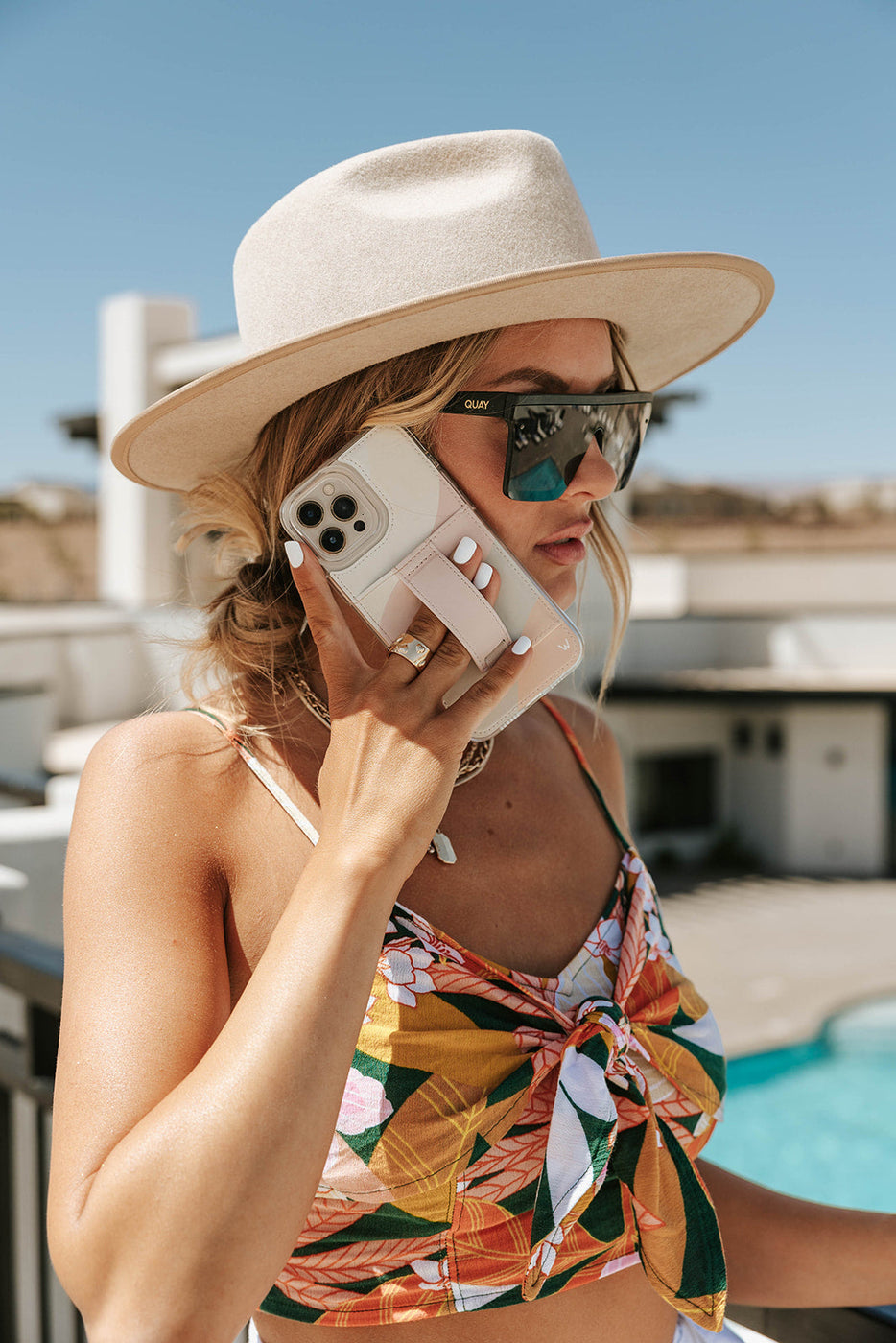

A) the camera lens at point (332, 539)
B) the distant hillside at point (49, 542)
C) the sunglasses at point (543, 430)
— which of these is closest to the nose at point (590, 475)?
the sunglasses at point (543, 430)

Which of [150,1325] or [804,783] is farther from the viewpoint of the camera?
[804,783]

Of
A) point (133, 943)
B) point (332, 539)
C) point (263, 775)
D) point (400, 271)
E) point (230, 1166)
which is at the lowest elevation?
point (230, 1166)

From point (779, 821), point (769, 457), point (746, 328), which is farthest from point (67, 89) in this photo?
point (746, 328)

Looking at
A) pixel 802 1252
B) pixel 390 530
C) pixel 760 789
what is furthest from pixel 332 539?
pixel 760 789

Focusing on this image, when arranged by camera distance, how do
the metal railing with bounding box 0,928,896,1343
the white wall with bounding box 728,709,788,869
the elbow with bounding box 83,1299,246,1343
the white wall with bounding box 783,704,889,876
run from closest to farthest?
the elbow with bounding box 83,1299,246,1343
the metal railing with bounding box 0,928,896,1343
the white wall with bounding box 783,704,889,876
the white wall with bounding box 728,709,788,869

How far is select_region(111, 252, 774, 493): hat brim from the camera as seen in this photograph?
3.13ft

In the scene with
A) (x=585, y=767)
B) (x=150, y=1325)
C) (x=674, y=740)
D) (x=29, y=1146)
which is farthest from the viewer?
(x=674, y=740)

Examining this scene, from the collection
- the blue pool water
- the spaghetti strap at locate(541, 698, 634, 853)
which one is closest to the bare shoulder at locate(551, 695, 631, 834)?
the spaghetti strap at locate(541, 698, 634, 853)

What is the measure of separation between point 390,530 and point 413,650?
0.49 feet

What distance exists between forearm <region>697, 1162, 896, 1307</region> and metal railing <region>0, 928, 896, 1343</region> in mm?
1034

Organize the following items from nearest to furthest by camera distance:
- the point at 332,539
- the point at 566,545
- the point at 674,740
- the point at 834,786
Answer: the point at 332,539, the point at 566,545, the point at 834,786, the point at 674,740

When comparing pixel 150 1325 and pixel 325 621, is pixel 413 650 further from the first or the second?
pixel 150 1325

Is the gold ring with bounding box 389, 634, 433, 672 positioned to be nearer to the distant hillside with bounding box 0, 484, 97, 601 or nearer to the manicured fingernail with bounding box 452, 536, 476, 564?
the manicured fingernail with bounding box 452, 536, 476, 564

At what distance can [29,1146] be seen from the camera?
1.86 meters
